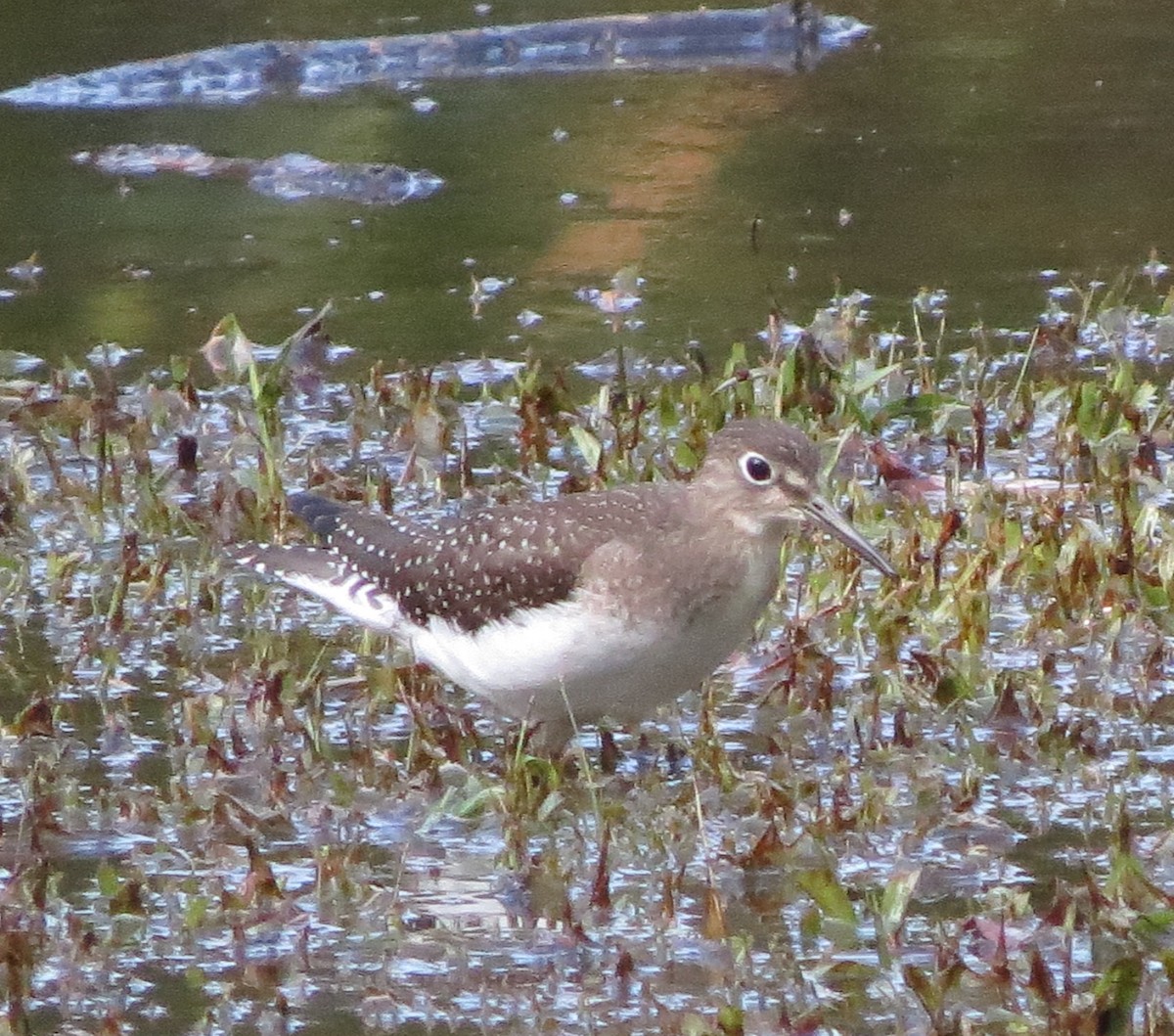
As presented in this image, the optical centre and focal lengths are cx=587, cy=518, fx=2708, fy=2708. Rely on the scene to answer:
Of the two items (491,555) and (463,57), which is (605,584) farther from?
(463,57)

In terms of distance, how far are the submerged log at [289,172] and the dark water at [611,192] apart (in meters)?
0.11

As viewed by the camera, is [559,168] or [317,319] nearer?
[317,319]

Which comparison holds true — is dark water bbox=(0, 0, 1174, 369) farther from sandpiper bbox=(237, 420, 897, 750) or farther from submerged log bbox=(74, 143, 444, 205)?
sandpiper bbox=(237, 420, 897, 750)

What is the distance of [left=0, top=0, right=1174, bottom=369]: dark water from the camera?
926 cm

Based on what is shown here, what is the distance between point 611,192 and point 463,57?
7.03 ft

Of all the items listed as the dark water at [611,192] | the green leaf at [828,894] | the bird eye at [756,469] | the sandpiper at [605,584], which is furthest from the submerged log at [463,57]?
the green leaf at [828,894]

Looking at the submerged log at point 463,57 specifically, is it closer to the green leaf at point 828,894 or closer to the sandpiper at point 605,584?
the sandpiper at point 605,584

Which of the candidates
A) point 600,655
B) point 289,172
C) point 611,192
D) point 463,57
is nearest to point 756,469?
point 600,655

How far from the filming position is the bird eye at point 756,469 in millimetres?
5812

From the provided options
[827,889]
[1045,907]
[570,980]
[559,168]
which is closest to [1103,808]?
[1045,907]

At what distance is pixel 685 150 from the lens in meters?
11.2

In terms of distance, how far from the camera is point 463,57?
40.9 ft

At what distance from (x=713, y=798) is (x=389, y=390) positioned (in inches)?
107

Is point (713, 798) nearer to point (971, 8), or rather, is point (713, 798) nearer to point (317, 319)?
point (317, 319)
